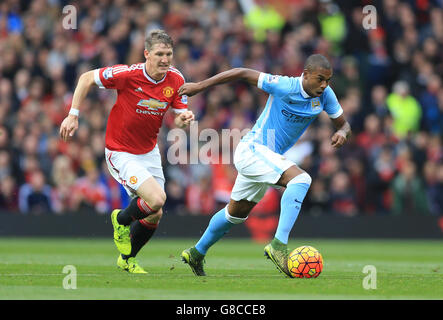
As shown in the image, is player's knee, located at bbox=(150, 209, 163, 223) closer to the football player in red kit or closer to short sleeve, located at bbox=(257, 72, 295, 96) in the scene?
the football player in red kit

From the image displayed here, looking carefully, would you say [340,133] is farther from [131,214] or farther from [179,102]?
[131,214]

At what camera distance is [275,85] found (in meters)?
9.06

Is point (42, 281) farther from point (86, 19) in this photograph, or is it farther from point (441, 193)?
point (86, 19)

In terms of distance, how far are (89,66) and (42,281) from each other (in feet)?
34.1

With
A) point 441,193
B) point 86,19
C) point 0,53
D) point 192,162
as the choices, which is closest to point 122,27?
point 86,19

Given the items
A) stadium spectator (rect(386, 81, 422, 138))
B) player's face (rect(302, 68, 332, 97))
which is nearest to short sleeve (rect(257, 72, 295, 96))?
player's face (rect(302, 68, 332, 97))

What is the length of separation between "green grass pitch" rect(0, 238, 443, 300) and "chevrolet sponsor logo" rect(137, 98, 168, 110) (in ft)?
5.77

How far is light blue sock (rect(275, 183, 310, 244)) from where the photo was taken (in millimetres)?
8609

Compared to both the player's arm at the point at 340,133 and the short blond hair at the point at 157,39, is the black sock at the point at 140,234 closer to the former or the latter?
the short blond hair at the point at 157,39

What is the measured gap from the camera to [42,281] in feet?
26.8

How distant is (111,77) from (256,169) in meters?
1.84

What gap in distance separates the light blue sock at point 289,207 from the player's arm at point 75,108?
220 cm

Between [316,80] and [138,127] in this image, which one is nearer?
[316,80]

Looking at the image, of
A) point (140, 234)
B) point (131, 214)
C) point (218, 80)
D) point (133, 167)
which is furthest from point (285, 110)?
point (140, 234)
